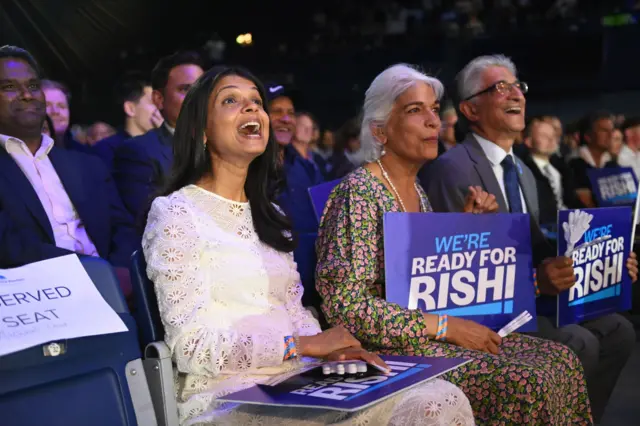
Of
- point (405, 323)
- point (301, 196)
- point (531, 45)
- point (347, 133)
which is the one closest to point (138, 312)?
point (405, 323)

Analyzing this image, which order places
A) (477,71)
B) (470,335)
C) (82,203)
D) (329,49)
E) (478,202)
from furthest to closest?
(329,49) < (477,71) < (82,203) < (478,202) < (470,335)

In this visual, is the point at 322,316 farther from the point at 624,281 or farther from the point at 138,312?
the point at 624,281

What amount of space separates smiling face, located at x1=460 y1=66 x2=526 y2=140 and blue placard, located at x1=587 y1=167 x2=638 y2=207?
1.66 meters

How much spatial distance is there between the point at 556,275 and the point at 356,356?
112cm

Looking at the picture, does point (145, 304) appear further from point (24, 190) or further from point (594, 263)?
point (594, 263)

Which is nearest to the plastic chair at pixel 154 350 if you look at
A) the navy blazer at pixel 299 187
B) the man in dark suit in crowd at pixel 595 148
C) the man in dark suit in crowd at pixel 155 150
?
the man in dark suit in crowd at pixel 155 150

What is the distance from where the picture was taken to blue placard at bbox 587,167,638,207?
181 inches

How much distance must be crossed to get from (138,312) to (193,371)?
0.73 ft

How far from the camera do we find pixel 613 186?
4.69m

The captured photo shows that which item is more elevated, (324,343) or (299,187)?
(299,187)

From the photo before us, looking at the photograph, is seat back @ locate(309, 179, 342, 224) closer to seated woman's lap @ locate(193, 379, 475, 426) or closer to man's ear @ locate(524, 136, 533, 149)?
seated woman's lap @ locate(193, 379, 475, 426)

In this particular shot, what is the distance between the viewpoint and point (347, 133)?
22.9 ft

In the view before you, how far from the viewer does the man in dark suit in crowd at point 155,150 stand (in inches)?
141

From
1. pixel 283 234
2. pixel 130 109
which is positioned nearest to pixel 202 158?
pixel 283 234
